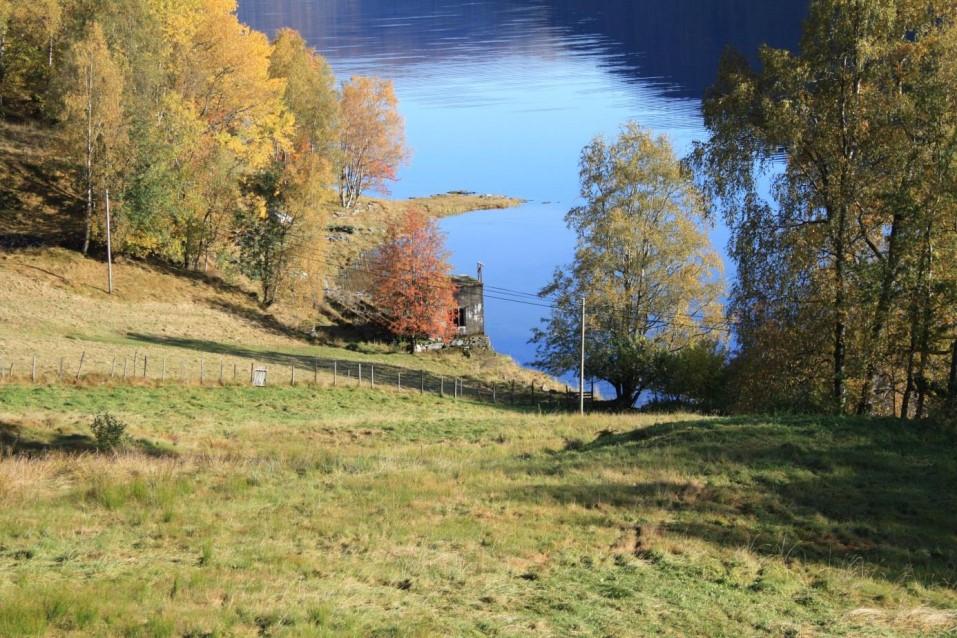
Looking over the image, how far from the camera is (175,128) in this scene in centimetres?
5297

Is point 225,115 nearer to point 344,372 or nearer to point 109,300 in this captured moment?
point 109,300

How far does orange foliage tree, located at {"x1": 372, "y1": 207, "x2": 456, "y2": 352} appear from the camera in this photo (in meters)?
55.3

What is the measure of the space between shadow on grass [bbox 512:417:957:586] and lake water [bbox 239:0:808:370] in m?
37.8

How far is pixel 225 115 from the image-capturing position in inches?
2372

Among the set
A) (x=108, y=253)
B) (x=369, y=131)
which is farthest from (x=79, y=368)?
(x=369, y=131)

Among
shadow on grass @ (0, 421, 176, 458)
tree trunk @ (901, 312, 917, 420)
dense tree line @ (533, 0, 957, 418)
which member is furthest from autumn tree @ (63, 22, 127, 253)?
tree trunk @ (901, 312, 917, 420)

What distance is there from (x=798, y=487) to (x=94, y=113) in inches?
1676

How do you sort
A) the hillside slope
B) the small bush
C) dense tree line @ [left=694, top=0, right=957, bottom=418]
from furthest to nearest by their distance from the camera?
the hillside slope < dense tree line @ [left=694, top=0, right=957, bottom=418] < the small bush

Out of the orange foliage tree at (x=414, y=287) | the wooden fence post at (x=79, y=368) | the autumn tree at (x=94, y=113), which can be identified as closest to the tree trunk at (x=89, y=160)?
the autumn tree at (x=94, y=113)

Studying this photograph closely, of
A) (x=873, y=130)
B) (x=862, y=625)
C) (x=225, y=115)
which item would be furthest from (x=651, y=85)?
(x=862, y=625)

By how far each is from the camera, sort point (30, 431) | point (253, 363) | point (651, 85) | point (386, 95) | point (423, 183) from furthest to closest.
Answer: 1. point (651, 85)
2. point (423, 183)
3. point (386, 95)
4. point (253, 363)
5. point (30, 431)

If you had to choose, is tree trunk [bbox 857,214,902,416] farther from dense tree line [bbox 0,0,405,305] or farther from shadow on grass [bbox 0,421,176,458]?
dense tree line [bbox 0,0,405,305]

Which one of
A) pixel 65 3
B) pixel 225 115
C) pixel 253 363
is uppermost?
pixel 65 3

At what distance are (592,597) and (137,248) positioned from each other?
154 ft
